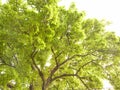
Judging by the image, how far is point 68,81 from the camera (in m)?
23.8

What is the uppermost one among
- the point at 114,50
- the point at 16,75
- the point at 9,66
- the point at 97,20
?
the point at 97,20

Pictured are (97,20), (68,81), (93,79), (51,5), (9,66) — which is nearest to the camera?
(51,5)

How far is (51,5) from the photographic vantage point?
16.4 m

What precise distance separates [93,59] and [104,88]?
2.31m

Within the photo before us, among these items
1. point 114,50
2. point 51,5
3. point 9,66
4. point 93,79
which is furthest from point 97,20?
point 9,66

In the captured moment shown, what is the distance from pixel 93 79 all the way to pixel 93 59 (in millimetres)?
1568

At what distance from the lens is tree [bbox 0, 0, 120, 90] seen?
1695cm

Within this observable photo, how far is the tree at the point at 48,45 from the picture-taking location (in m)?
17.0

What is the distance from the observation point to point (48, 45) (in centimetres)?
1817

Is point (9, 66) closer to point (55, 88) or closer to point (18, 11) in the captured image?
point (18, 11)

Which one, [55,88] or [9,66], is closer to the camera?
[9,66]

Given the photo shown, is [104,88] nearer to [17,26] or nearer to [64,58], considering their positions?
[64,58]

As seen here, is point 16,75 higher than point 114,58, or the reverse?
point 114,58

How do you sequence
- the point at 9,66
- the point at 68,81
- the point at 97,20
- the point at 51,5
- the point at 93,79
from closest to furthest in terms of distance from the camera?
the point at 51,5 → the point at 9,66 → the point at 93,79 → the point at 97,20 → the point at 68,81
